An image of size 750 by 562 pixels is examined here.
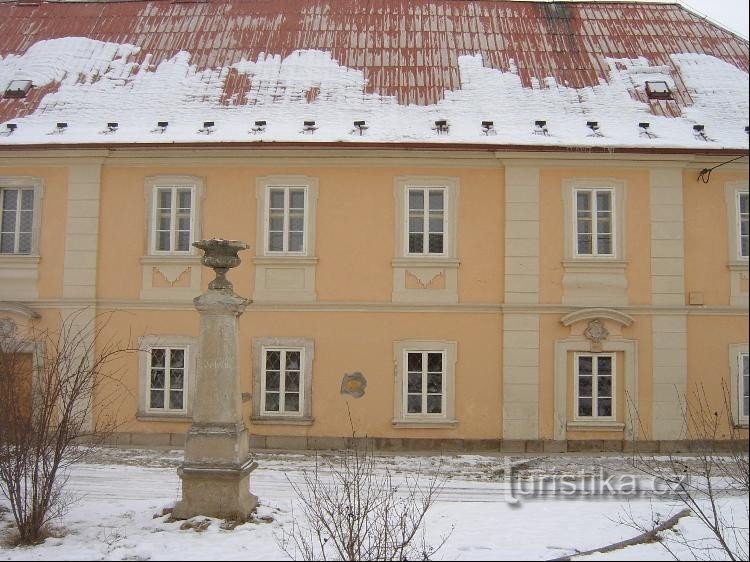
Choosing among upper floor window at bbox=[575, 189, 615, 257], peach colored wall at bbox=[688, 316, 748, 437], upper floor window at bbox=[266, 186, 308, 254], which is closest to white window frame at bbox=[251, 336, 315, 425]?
upper floor window at bbox=[266, 186, 308, 254]

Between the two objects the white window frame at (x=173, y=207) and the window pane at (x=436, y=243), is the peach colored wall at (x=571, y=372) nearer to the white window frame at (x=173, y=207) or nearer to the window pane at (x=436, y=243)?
the window pane at (x=436, y=243)

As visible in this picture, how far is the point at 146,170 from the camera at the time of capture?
1359 centimetres

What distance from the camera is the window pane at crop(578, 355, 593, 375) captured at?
1309 cm

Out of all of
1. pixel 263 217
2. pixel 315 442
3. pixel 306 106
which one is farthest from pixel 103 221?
pixel 315 442

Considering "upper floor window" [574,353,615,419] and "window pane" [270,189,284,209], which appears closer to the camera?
"upper floor window" [574,353,615,419]

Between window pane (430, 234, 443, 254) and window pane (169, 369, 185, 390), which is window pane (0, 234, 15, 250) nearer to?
window pane (169, 369, 185, 390)

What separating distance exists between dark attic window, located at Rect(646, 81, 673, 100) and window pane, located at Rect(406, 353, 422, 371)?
674 cm

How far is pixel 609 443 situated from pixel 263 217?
7391mm

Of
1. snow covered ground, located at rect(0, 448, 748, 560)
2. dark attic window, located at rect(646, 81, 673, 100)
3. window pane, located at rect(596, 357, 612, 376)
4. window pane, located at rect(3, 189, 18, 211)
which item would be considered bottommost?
snow covered ground, located at rect(0, 448, 748, 560)

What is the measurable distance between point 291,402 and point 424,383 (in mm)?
2416

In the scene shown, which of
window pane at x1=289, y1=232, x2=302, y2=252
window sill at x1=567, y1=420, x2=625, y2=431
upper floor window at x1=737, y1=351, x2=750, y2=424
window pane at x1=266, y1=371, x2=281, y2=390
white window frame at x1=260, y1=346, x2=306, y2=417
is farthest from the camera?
window pane at x1=289, y1=232, x2=302, y2=252

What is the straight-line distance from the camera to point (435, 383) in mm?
13102

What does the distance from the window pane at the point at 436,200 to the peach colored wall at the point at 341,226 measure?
1.16 ft

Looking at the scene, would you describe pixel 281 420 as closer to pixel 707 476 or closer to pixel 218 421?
pixel 218 421
